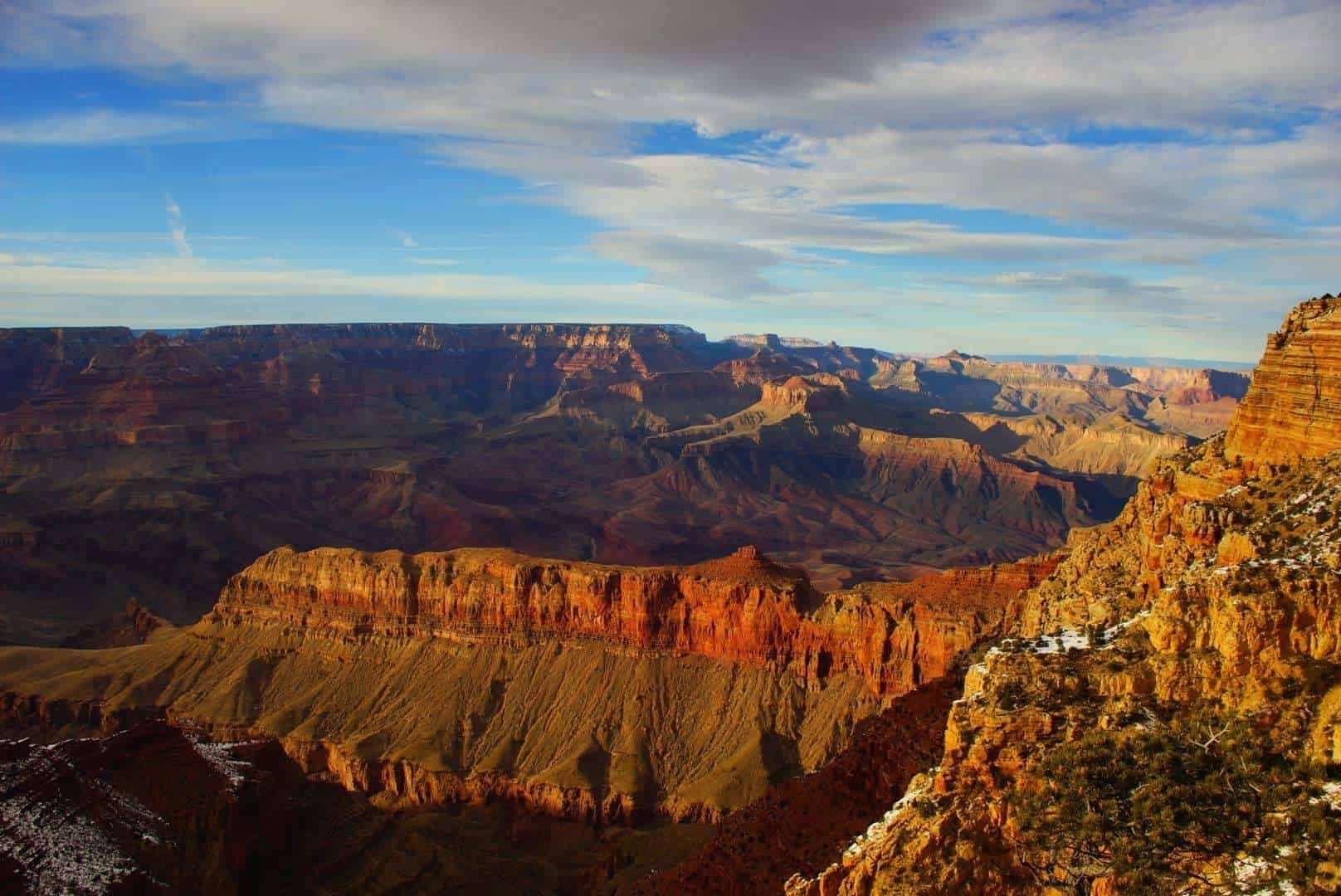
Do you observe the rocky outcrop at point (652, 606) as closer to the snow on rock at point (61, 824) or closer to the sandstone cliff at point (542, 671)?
the sandstone cliff at point (542, 671)

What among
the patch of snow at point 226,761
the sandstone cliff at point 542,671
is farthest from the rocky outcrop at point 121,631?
the patch of snow at point 226,761

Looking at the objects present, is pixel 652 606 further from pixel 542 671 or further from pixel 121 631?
pixel 121 631

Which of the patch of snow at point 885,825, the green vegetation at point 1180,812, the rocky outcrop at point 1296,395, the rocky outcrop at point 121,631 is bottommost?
the rocky outcrop at point 121,631

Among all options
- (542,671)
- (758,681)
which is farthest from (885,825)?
(542,671)

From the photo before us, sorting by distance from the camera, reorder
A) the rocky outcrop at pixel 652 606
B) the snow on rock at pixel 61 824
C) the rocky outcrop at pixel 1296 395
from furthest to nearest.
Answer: the rocky outcrop at pixel 652 606, the snow on rock at pixel 61 824, the rocky outcrop at pixel 1296 395

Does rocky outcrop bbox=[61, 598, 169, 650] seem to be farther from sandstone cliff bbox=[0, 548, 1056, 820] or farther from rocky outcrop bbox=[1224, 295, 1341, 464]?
rocky outcrop bbox=[1224, 295, 1341, 464]

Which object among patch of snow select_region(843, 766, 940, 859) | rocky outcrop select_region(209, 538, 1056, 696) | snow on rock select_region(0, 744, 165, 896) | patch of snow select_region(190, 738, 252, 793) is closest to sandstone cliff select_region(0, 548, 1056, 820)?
rocky outcrop select_region(209, 538, 1056, 696)
